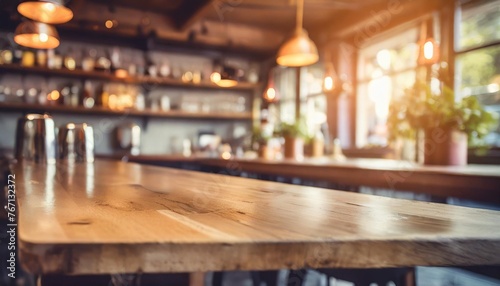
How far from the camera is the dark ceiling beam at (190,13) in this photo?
4.69m

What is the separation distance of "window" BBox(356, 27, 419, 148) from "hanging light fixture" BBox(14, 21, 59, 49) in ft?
10.3

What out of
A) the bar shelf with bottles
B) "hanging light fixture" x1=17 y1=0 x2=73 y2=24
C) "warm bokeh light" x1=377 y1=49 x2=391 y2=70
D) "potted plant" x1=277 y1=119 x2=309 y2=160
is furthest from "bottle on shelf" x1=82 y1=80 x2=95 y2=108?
"warm bokeh light" x1=377 y1=49 x2=391 y2=70

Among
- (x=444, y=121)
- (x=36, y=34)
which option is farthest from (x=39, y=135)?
(x=444, y=121)

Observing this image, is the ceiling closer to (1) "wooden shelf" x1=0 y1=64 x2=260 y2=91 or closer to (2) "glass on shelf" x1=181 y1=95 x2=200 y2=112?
(1) "wooden shelf" x1=0 y1=64 x2=260 y2=91

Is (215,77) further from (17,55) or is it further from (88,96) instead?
(17,55)

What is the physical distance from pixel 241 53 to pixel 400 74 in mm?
2849

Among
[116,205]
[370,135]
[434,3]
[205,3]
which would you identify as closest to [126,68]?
[205,3]

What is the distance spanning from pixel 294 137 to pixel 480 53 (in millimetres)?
1796

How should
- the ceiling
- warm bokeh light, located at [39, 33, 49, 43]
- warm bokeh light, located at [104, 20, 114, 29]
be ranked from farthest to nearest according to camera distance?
warm bokeh light, located at [104, 20, 114, 29], the ceiling, warm bokeh light, located at [39, 33, 49, 43]

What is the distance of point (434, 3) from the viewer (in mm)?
3973

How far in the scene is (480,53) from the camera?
11.6 feet

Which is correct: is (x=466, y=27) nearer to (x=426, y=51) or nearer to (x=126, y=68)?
(x=426, y=51)

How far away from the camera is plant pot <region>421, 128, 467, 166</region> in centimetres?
221

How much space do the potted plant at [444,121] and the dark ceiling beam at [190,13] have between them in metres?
2.75
